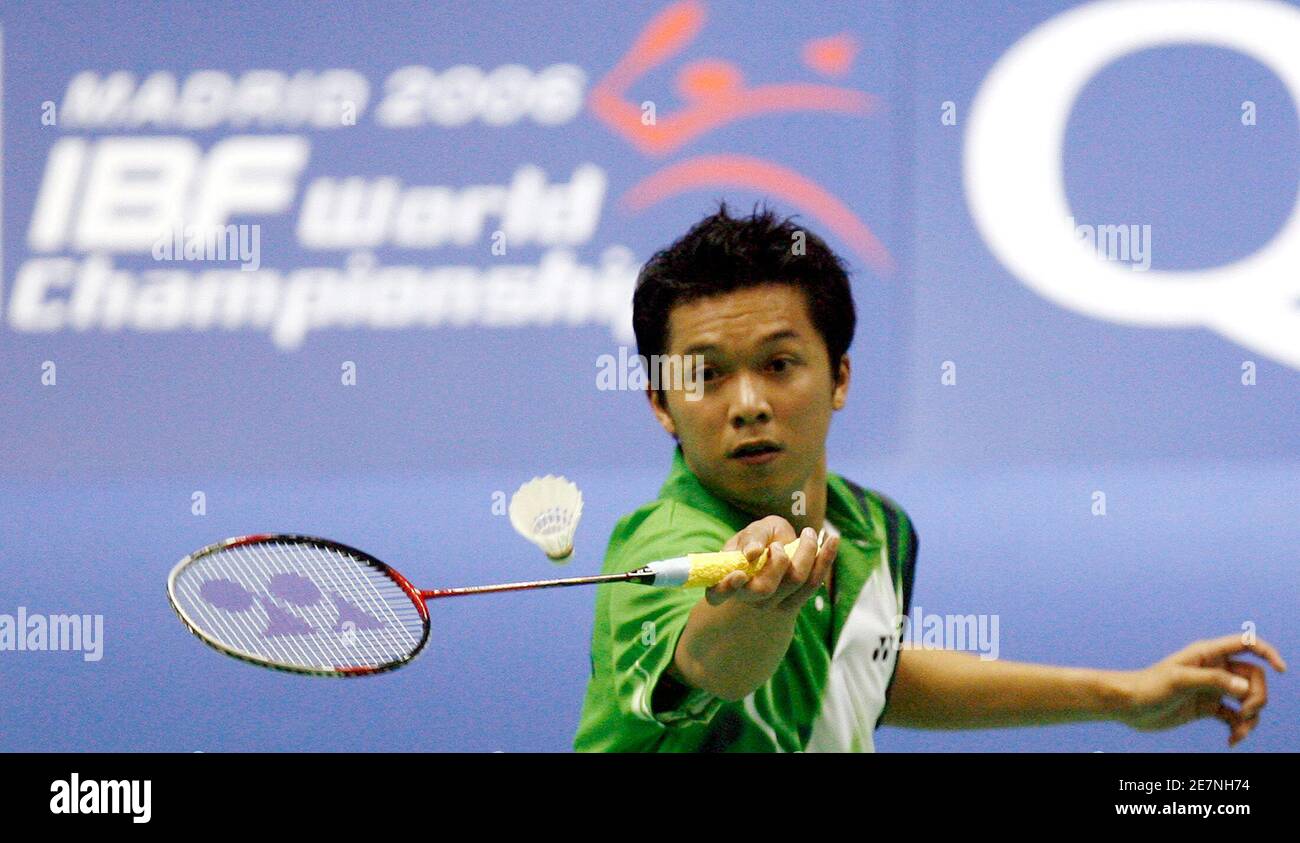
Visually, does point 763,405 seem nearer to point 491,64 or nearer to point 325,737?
point 491,64

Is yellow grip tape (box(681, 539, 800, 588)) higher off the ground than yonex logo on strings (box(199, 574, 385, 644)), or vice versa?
yellow grip tape (box(681, 539, 800, 588))

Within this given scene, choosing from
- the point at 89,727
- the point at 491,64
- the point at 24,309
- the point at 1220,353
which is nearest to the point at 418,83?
the point at 491,64

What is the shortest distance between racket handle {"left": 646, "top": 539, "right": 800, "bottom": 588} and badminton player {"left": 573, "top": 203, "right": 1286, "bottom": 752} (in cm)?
78

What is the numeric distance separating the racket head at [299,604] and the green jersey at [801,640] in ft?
2.02

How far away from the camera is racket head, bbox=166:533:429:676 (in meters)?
4.01

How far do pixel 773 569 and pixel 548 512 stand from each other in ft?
4.99

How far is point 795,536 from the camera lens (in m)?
4.21

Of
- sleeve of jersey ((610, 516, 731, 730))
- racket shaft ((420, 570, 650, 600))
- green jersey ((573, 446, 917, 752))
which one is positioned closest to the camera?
racket shaft ((420, 570, 650, 600))

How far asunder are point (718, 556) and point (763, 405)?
111 centimetres

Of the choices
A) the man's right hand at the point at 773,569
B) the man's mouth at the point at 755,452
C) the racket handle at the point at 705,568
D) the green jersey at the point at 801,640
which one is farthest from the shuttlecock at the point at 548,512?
the racket handle at the point at 705,568

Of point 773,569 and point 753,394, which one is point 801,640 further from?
point 773,569

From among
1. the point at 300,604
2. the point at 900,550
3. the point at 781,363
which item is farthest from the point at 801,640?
the point at 300,604

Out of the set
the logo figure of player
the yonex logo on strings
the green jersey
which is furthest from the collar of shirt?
the yonex logo on strings

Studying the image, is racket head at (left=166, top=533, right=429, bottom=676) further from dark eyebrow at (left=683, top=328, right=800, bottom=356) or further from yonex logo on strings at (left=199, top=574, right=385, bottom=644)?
dark eyebrow at (left=683, top=328, right=800, bottom=356)
